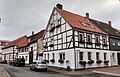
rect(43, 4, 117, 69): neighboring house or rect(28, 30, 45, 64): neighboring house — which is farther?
rect(28, 30, 45, 64): neighboring house

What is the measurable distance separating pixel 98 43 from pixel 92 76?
1149 centimetres

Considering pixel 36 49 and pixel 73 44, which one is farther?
pixel 36 49

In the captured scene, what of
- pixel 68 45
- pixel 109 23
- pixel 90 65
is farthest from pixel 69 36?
pixel 109 23

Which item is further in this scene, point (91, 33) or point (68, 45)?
point (91, 33)

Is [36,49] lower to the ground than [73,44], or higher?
lower

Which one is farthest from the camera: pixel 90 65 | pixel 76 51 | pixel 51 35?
pixel 51 35

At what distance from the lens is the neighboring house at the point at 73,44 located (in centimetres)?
2684

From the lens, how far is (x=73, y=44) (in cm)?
2642

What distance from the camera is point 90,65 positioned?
28.2m

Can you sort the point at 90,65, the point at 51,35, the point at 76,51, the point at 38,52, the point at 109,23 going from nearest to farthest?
the point at 76,51 → the point at 90,65 → the point at 51,35 → the point at 38,52 → the point at 109,23

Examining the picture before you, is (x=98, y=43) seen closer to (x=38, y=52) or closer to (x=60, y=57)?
(x=60, y=57)

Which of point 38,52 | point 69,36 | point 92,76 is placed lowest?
point 92,76

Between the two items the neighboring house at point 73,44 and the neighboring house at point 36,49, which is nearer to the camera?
the neighboring house at point 73,44

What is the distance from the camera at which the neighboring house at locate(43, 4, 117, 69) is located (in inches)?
1057
